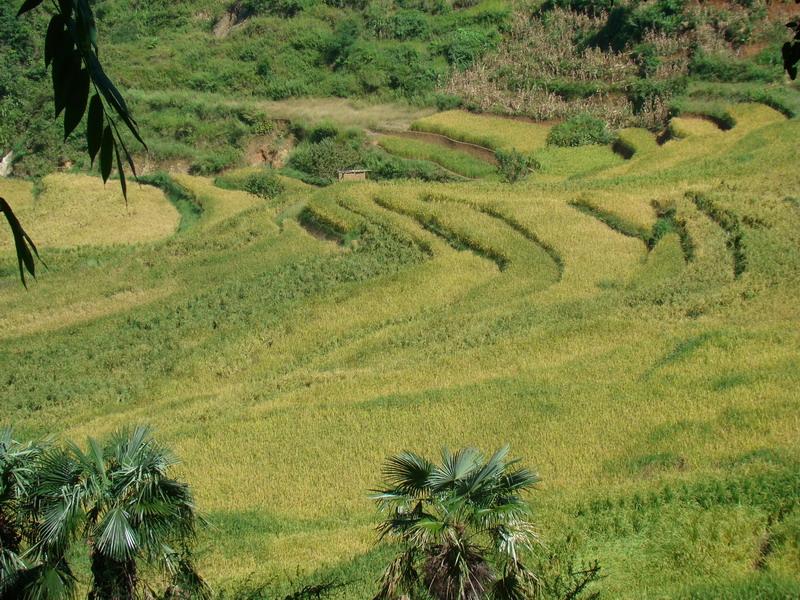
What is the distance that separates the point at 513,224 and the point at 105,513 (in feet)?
60.8

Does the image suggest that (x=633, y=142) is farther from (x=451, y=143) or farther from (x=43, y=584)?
Answer: (x=43, y=584)

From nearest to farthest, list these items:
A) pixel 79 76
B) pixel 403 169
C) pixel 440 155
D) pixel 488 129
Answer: pixel 79 76 < pixel 403 169 < pixel 440 155 < pixel 488 129

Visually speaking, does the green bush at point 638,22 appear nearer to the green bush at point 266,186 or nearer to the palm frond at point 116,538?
the green bush at point 266,186

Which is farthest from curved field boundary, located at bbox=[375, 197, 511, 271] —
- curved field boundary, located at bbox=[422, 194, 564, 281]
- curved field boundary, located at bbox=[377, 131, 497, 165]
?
curved field boundary, located at bbox=[377, 131, 497, 165]

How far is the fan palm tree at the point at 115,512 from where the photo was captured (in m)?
6.94

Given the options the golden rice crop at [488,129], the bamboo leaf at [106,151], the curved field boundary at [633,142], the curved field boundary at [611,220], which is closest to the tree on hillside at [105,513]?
the bamboo leaf at [106,151]

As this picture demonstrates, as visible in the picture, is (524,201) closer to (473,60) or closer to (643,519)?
(643,519)

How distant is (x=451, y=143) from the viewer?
37406mm

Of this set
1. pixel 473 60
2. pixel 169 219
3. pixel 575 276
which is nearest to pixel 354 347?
pixel 575 276

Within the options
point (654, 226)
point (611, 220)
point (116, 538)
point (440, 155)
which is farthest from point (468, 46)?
point (116, 538)

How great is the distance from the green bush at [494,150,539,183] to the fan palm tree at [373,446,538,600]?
27.3 m

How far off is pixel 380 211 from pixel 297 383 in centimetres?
947

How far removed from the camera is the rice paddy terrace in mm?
10766

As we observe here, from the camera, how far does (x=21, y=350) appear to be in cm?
2216
